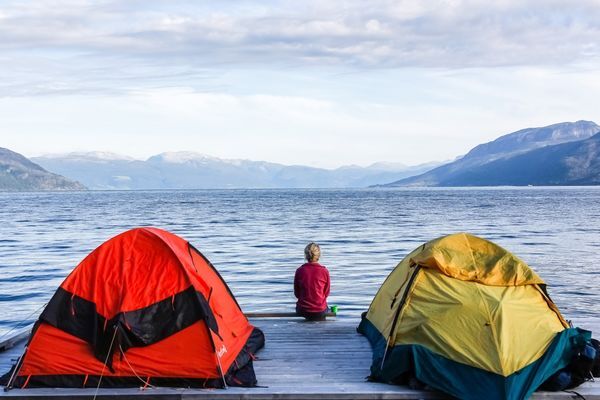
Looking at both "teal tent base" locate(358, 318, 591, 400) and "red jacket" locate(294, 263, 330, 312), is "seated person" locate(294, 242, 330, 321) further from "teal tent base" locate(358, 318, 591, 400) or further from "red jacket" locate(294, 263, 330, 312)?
"teal tent base" locate(358, 318, 591, 400)

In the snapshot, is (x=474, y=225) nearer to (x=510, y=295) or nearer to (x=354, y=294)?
(x=354, y=294)

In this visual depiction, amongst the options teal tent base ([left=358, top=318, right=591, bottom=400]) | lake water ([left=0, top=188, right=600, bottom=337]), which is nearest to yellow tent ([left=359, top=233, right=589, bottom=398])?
teal tent base ([left=358, top=318, right=591, bottom=400])

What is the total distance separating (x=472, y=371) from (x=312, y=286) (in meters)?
4.92

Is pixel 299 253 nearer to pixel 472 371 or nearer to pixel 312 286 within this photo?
pixel 312 286

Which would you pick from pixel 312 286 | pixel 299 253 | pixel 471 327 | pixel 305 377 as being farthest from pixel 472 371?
pixel 299 253

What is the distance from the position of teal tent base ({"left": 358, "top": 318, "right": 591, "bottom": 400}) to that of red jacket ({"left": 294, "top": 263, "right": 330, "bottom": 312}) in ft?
10.7

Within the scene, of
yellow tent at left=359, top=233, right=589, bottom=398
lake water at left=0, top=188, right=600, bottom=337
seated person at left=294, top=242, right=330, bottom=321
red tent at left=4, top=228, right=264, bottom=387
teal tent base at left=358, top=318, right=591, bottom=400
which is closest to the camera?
teal tent base at left=358, top=318, right=591, bottom=400

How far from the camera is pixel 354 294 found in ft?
84.0

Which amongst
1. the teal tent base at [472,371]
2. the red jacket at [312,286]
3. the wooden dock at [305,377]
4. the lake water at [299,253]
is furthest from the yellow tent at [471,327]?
the lake water at [299,253]

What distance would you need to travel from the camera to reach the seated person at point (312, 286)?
13656 mm

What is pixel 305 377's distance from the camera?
34.6 ft

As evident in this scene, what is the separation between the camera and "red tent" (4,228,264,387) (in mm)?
10188

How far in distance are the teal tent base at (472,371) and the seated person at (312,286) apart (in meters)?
3.25

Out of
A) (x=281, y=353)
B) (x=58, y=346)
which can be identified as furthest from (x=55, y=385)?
(x=281, y=353)
